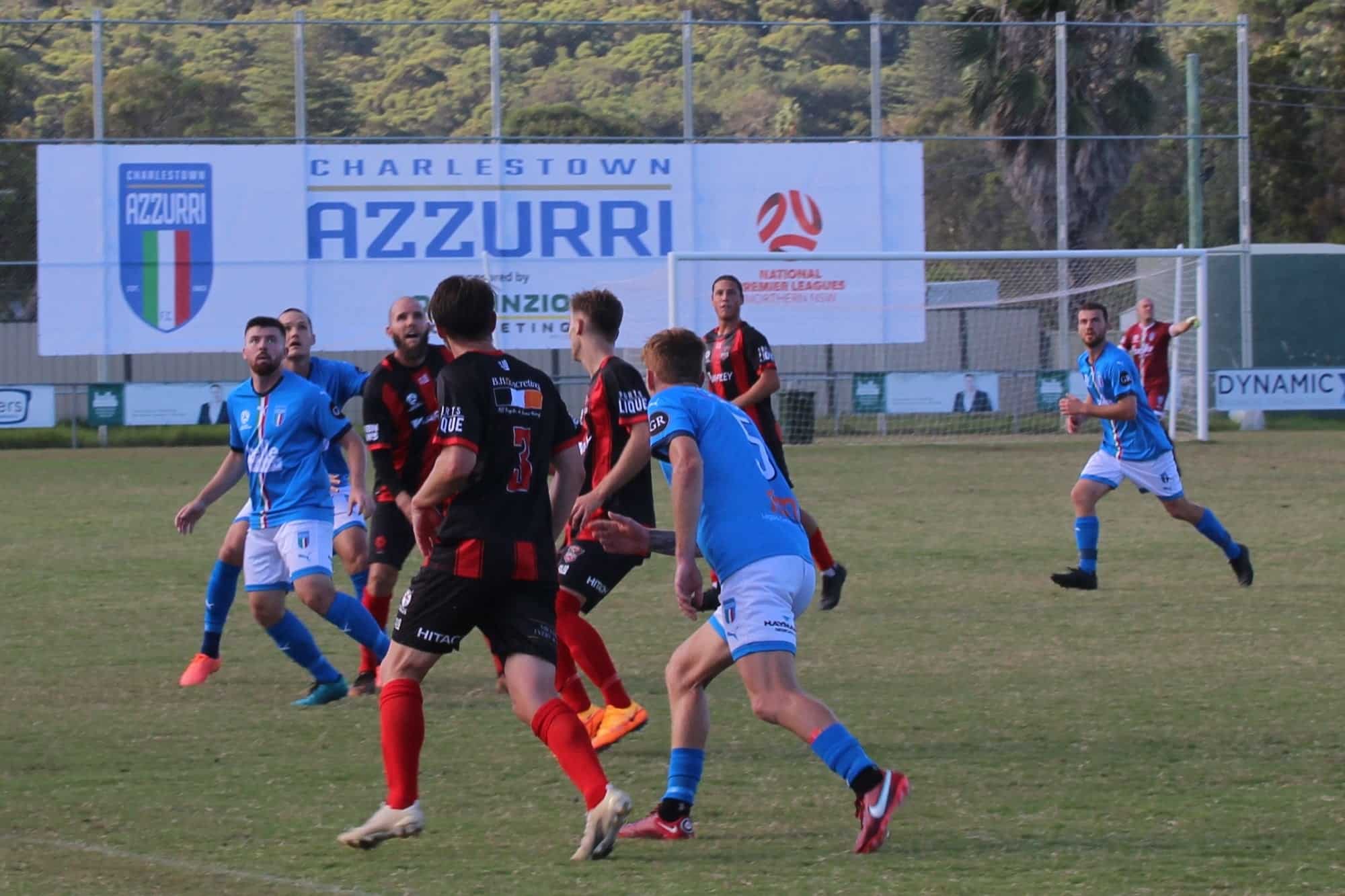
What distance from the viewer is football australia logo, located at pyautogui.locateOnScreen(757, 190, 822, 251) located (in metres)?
28.4

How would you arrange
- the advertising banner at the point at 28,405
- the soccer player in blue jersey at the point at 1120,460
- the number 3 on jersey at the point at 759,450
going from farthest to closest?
1. the advertising banner at the point at 28,405
2. the soccer player in blue jersey at the point at 1120,460
3. the number 3 on jersey at the point at 759,450

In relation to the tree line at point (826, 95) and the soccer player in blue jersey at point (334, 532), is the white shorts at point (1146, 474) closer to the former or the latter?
the soccer player in blue jersey at point (334, 532)

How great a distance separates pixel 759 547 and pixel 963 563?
754cm

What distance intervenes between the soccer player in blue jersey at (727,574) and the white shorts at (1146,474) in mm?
6286

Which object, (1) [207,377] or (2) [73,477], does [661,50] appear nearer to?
(1) [207,377]

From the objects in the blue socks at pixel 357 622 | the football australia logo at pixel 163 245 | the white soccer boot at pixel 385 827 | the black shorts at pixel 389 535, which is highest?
the football australia logo at pixel 163 245

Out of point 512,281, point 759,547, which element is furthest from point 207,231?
point 759,547

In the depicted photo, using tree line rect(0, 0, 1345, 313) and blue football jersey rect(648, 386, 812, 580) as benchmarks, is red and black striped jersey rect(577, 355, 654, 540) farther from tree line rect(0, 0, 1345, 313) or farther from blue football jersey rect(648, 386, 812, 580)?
tree line rect(0, 0, 1345, 313)

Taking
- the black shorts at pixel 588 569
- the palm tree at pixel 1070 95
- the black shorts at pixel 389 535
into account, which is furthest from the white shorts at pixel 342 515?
the palm tree at pixel 1070 95

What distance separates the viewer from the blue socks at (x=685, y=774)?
18.2ft

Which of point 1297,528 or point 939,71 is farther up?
point 939,71

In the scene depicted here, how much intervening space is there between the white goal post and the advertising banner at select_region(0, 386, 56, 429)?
9573mm

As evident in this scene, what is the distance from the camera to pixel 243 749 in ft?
22.7

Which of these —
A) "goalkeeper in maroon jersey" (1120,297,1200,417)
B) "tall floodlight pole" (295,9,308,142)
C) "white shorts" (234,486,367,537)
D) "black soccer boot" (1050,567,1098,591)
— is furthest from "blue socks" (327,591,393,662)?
"tall floodlight pole" (295,9,308,142)
